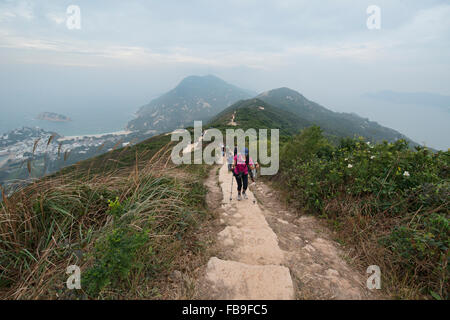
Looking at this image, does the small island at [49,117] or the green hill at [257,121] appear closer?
the green hill at [257,121]

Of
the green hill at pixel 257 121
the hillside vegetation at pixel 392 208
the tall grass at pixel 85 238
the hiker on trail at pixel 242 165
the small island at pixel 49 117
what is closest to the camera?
the tall grass at pixel 85 238

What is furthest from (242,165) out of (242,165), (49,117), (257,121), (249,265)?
(49,117)

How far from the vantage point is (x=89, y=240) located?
2.60 m

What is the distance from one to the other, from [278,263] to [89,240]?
2853 mm

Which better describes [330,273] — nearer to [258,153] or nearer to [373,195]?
[373,195]

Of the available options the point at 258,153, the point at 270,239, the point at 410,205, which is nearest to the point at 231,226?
the point at 270,239

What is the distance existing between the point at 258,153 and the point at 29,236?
9838 millimetres

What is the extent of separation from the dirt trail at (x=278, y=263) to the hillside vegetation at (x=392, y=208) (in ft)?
1.46

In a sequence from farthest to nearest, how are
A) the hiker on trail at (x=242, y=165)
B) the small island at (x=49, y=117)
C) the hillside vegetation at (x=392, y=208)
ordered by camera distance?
the small island at (x=49, y=117), the hiker on trail at (x=242, y=165), the hillside vegetation at (x=392, y=208)

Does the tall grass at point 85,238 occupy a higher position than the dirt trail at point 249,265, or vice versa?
the tall grass at point 85,238

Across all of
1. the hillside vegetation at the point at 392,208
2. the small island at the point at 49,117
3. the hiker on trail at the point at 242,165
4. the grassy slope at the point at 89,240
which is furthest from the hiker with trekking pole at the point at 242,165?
the small island at the point at 49,117

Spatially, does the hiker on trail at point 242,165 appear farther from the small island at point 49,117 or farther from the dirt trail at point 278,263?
the small island at point 49,117

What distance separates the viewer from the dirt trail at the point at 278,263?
2516 mm

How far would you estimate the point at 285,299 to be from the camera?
7.85 ft
